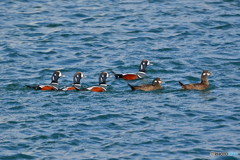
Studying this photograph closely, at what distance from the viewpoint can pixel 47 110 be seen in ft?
44.8

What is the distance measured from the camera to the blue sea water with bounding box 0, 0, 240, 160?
11578mm

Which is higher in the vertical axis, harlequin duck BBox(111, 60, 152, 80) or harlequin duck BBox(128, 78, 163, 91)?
harlequin duck BBox(111, 60, 152, 80)

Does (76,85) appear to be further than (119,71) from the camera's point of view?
No

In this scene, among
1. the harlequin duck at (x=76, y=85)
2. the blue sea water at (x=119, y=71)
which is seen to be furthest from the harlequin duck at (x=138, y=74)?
the harlequin duck at (x=76, y=85)

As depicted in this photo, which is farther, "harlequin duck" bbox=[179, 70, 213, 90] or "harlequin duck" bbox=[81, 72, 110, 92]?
"harlequin duck" bbox=[81, 72, 110, 92]

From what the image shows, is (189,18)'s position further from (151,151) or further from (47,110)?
(151,151)

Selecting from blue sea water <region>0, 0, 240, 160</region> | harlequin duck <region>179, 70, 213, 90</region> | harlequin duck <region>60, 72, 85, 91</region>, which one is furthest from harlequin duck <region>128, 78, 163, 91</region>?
harlequin duck <region>60, 72, 85, 91</region>

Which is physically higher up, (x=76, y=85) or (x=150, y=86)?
(x=76, y=85)

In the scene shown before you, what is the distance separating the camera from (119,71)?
18.6 meters

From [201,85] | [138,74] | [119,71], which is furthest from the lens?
[119,71]

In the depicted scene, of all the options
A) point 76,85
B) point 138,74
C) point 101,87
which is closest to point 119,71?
point 138,74

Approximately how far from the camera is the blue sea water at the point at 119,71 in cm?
1158

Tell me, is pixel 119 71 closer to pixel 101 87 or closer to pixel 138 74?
pixel 138 74

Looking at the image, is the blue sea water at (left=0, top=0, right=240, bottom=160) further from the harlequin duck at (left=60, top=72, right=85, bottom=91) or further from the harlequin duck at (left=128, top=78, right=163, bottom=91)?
the harlequin duck at (left=60, top=72, right=85, bottom=91)
